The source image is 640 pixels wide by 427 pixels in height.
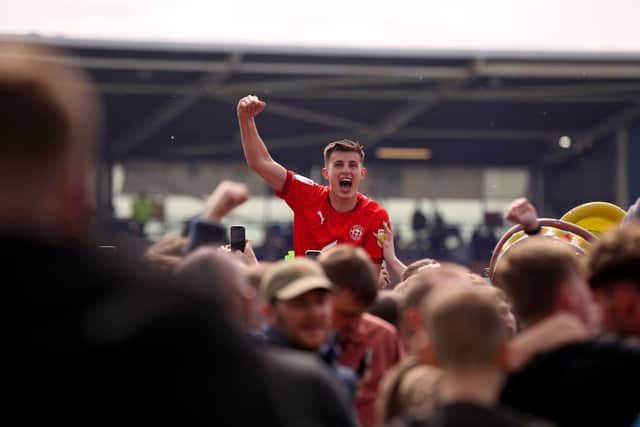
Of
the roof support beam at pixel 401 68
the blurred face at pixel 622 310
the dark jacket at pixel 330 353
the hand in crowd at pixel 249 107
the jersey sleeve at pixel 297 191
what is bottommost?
the dark jacket at pixel 330 353

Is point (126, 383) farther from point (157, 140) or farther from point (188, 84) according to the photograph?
point (157, 140)

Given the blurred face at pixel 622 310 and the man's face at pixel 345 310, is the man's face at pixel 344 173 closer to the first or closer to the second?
the man's face at pixel 345 310

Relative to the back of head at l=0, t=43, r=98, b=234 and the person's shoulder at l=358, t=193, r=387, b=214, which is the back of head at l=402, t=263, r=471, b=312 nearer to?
the back of head at l=0, t=43, r=98, b=234

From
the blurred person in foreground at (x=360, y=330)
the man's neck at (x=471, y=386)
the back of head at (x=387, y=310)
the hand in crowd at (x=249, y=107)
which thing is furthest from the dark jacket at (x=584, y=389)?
the hand in crowd at (x=249, y=107)

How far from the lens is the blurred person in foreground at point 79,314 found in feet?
5.73

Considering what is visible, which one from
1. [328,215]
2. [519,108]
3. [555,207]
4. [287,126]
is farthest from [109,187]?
[328,215]

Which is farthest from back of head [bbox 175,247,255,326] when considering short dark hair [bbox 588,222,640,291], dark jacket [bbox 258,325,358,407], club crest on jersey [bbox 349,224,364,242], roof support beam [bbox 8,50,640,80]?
roof support beam [bbox 8,50,640,80]

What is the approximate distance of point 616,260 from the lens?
10.7 feet

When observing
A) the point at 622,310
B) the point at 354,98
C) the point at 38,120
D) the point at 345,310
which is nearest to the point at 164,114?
the point at 354,98

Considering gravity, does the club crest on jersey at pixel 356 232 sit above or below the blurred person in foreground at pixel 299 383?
above

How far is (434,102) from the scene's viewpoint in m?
31.6

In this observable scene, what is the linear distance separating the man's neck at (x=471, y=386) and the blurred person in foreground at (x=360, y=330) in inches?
67.5

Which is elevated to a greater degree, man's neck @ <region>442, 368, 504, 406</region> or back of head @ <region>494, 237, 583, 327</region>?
back of head @ <region>494, 237, 583, 327</region>

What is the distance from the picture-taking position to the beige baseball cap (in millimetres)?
3562
